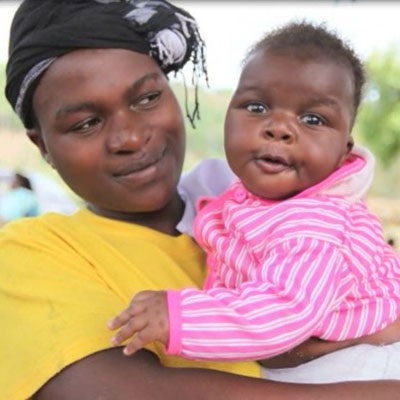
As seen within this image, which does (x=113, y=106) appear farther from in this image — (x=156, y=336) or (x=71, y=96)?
(x=156, y=336)

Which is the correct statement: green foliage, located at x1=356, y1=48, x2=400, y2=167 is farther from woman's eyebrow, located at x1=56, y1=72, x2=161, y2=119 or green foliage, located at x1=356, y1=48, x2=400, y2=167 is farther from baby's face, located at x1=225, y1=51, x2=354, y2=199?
baby's face, located at x1=225, y1=51, x2=354, y2=199

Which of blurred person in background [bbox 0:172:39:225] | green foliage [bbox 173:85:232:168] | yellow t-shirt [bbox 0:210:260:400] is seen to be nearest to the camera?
yellow t-shirt [bbox 0:210:260:400]

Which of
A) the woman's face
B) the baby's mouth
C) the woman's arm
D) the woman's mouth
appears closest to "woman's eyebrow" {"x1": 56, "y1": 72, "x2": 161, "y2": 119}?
the woman's face

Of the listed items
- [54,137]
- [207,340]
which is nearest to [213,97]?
[54,137]

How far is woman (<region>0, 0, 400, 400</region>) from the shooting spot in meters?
1.81

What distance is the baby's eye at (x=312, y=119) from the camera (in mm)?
1944

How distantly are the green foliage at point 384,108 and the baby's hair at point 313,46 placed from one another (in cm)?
1060

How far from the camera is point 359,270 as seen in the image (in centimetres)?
190

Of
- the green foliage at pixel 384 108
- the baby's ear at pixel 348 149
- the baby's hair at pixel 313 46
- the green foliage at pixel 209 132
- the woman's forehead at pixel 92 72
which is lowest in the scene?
the green foliage at pixel 384 108

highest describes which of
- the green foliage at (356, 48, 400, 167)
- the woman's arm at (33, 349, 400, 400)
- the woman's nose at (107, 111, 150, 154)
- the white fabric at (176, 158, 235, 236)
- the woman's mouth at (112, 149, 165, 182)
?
the woman's nose at (107, 111, 150, 154)

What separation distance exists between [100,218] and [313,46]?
0.72 meters

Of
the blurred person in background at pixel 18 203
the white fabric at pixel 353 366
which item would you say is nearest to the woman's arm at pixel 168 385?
the white fabric at pixel 353 366

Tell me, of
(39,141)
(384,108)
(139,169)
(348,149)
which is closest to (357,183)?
(348,149)

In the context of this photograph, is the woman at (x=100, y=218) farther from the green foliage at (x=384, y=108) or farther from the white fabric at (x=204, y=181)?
the green foliage at (x=384, y=108)
